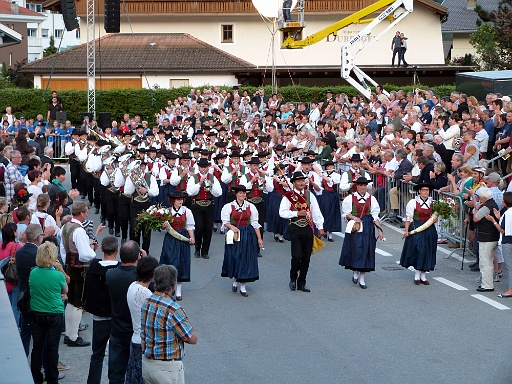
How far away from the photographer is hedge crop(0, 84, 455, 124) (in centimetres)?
3912

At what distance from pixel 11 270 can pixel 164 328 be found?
3.38 meters

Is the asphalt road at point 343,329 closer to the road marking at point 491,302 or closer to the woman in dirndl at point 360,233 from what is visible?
the road marking at point 491,302

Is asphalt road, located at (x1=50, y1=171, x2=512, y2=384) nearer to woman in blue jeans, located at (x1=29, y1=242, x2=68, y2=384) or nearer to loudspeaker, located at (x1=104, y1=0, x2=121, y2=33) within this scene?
woman in blue jeans, located at (x1=29, y1=242, x2=68, y2=384)

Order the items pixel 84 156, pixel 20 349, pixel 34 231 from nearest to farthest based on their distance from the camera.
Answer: pixel 20 349
pixel 34 231
pixel 84 156

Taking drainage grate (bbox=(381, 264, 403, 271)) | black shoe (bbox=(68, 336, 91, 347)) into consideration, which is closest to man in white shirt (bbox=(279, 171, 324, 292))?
drainage grate (bbox=(381, 264, 403, 271))

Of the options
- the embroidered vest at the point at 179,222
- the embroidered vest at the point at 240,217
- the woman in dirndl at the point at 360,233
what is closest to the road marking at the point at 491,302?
the woman in dirndl at the point at 360,233

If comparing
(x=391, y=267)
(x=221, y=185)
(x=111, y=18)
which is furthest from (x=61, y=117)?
(x=391, y=267)

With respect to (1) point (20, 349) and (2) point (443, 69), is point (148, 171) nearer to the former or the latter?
(1) point (20, 349)

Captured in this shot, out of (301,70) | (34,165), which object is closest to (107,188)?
(34,165)

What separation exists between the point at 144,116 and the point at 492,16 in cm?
1663

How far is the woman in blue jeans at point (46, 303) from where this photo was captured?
956cm

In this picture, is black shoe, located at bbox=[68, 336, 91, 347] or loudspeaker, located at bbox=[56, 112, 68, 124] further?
loudspeaker, located at bbox=[56, 112, 68, 124]

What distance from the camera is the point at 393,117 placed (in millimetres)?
24953

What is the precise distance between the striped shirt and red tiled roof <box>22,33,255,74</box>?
37.2m
